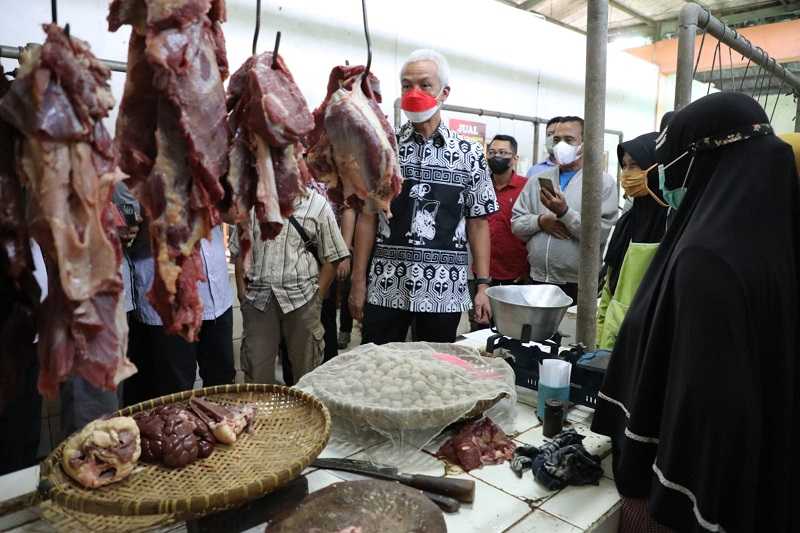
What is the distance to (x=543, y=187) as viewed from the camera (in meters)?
3.85

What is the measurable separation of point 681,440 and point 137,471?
1.38m

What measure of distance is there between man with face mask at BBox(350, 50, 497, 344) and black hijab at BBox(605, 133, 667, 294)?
84 cm

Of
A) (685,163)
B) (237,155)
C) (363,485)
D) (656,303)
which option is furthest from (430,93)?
(363,485)

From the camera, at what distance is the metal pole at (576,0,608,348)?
242cm

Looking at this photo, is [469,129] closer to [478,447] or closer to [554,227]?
[554,227]

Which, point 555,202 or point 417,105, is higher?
point 417,105

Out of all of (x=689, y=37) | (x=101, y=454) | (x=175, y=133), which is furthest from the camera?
(x=689, y=37)

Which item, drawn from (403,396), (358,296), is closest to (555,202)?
(358,296)

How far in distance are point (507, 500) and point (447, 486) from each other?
0.17 meters

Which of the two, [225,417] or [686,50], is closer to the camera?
[225,417]

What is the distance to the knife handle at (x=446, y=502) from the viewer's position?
139 cm

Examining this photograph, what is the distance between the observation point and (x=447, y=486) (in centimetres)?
145

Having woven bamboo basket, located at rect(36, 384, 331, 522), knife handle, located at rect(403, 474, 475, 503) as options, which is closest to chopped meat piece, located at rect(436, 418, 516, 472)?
knife handle, located at rect(403, 474, 475, 503)

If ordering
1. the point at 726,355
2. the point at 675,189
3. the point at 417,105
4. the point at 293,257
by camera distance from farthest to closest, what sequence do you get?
the point at 293,257 → the point at 417,105 → the point at 675,189 → the point at 726,355
